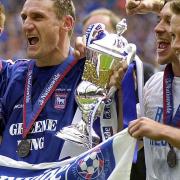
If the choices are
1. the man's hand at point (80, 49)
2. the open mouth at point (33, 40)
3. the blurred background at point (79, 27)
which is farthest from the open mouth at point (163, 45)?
the blurred background at point (79, 27)

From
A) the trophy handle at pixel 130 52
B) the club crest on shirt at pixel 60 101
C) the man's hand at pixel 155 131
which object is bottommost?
the man's hand at pixel 155 131

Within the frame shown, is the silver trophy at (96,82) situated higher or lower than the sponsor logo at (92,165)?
higher

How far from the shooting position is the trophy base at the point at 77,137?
3.55m

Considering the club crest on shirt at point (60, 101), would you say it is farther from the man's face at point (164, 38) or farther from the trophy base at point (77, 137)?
the man's face at point (164, 38)

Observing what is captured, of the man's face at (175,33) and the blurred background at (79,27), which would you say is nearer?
the man's face at (175,33)

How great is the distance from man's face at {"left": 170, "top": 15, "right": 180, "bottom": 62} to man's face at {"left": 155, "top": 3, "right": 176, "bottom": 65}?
0.17 metres

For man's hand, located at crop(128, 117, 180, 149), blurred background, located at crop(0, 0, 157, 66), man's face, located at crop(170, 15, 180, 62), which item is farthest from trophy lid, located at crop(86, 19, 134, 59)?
blurred background, located at crop(0, 0, 157, 66)

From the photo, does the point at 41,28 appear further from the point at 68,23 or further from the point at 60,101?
the point at 60,101

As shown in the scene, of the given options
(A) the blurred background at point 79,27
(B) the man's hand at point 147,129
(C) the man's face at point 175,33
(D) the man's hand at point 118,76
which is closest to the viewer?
(B) the man's hand at point 147,129

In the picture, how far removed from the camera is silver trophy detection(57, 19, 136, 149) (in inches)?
140

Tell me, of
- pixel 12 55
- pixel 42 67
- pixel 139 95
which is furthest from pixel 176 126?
pixel 12 55

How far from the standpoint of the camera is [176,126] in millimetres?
3461

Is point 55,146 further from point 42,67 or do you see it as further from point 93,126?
point 42,67

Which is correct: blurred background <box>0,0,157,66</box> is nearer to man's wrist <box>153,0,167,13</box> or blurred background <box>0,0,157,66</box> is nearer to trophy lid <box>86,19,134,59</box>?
man's wrist <box>153,0,167,13</box>
